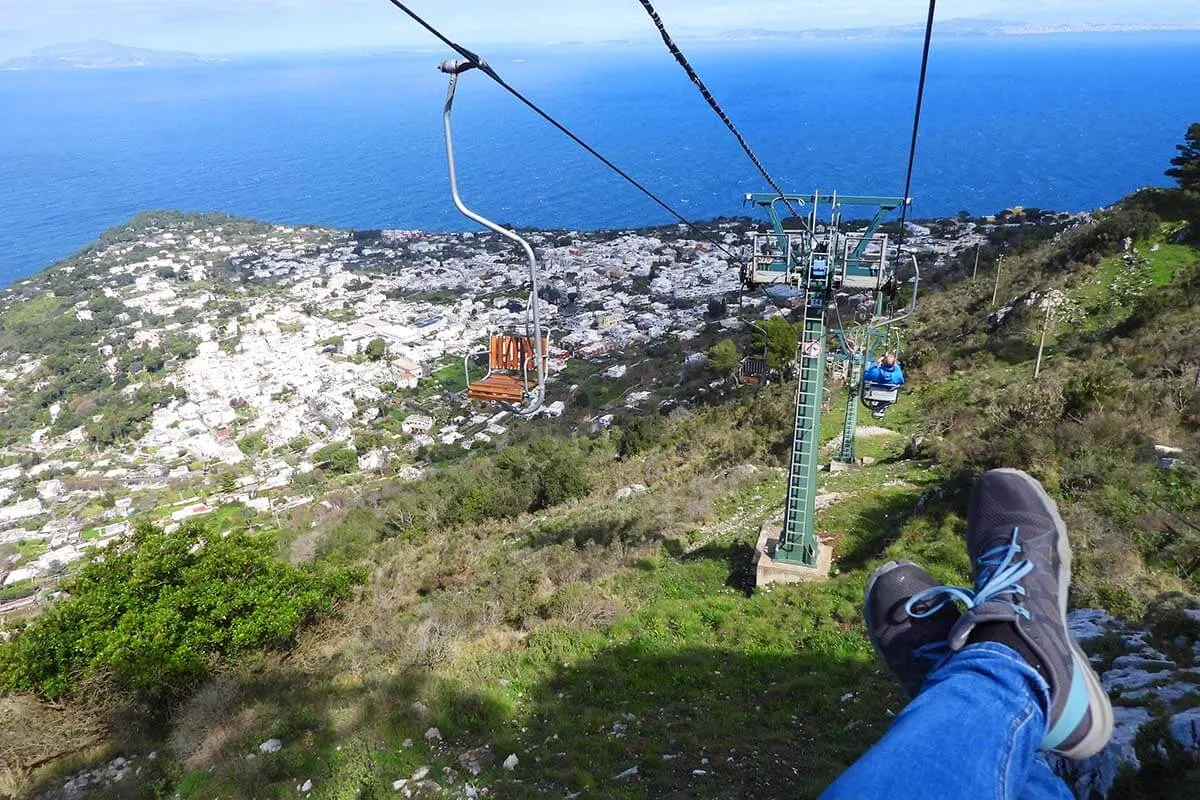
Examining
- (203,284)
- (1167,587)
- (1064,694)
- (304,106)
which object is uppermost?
(304,106)

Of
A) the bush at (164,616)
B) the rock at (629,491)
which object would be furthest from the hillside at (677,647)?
the rock at (629,491)

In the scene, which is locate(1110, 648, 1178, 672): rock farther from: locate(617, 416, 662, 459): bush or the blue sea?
the blue sea

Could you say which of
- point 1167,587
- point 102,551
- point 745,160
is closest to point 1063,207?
point 745,160

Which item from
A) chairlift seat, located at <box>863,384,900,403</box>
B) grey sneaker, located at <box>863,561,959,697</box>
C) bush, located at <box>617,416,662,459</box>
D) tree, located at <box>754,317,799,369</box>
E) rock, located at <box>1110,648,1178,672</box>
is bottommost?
bush, located at <box>617,416,662,459</box>

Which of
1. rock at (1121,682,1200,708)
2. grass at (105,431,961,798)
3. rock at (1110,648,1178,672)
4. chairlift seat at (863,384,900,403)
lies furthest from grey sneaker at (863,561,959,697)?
chairlift seat at (863,384,900,403)

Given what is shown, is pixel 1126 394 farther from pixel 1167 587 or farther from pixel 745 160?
pixel 745 160

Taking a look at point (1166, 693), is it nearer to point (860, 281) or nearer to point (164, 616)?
point (860, 281)

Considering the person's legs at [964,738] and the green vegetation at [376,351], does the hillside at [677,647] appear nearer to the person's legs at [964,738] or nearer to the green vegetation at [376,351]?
the person's legs at [964,738]
